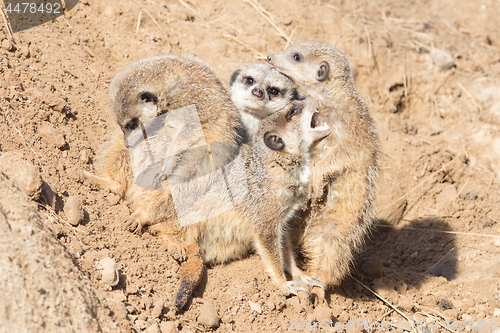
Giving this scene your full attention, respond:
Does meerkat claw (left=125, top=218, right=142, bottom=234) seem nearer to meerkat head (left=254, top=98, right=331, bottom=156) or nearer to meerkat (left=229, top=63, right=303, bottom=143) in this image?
meerkat head (left=254, top=98, right=331, bottom=156)

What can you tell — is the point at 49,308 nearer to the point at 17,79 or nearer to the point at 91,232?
the point at 91,232

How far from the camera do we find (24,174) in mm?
2748

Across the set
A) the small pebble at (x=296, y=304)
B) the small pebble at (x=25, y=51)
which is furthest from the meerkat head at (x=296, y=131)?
the small pebble at (x=25, y=51)

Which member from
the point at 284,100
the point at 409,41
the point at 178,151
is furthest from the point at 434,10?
the point at 178,151

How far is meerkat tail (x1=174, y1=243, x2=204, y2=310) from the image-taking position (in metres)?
2.98

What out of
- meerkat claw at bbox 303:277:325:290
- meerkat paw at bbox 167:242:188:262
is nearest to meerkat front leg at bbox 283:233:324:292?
meerkat claw at bbox 303:277:325:290

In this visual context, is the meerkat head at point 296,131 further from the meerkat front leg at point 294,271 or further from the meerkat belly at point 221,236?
the meerkat front leg at point 294,271

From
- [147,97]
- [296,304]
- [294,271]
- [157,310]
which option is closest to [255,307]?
[296,304]

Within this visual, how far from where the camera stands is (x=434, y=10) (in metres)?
8.68

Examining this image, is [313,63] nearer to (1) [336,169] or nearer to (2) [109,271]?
(1) [336,169]

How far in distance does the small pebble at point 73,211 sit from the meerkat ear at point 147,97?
89 cm

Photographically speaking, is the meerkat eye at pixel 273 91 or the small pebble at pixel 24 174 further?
the meerkat eye at pixel 273 91

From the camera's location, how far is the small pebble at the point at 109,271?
8.86ft

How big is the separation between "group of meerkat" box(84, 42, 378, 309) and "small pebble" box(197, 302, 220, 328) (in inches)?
7.8
